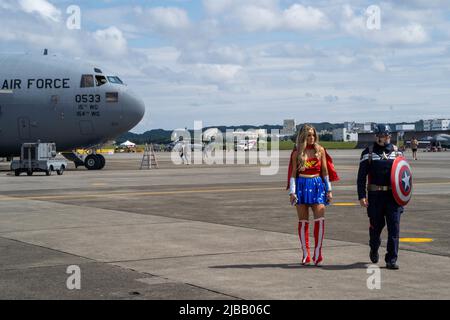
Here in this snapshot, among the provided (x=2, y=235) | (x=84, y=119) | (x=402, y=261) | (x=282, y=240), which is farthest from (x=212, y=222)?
(x=84, y=119)

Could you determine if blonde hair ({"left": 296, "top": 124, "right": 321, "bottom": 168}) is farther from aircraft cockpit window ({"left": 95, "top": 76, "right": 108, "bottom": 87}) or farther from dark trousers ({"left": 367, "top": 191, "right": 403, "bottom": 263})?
aircraft cockpit window ({"left": 95, "top": 76, "right": 108, "bottom": 87})

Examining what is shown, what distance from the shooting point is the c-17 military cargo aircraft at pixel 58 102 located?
127 ft

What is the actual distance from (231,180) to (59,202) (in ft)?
36.3

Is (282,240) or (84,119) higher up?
(84,119)

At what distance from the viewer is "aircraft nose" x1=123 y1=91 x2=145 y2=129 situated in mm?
39375

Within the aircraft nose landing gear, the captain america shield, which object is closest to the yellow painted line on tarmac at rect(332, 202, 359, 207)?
the captain america shield

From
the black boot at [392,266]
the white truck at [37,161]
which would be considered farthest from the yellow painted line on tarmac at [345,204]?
the white truck at [37,161]

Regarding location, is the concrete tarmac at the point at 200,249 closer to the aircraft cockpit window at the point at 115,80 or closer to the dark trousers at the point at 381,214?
the dark trousers at the point at 381,214

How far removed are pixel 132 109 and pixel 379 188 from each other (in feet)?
97.7

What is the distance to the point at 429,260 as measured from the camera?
1093cm

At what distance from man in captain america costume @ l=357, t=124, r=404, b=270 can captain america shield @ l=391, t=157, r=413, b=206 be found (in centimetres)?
10

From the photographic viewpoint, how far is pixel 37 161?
117ft

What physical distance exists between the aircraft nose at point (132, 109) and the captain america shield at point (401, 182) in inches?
1169
